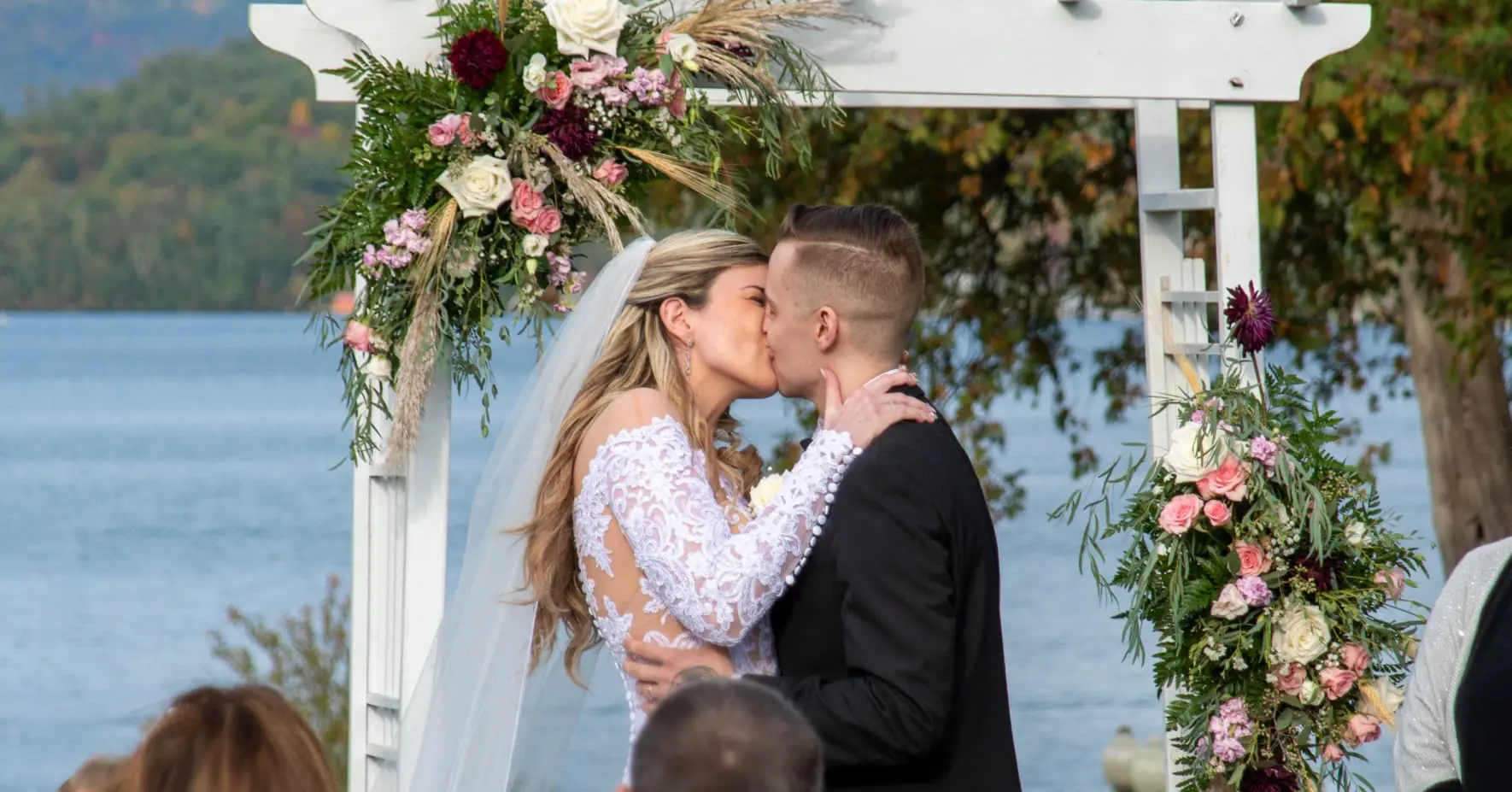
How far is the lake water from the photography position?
18.1 meters

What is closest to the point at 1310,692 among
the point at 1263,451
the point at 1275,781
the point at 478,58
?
the point at 1275,781

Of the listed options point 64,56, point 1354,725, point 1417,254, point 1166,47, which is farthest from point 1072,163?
point 64,56

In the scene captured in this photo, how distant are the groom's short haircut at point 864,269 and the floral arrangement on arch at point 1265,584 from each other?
1211 millimetres

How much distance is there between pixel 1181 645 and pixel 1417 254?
7.33m

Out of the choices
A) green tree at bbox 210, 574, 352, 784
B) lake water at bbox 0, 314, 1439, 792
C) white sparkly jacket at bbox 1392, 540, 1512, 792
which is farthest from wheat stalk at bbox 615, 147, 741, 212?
green tree at bbox 210, 574, 352, 784

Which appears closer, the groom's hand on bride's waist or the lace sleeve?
the lace sleeve

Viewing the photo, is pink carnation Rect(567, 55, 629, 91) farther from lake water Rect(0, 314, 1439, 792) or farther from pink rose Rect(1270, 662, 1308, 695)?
pink rose Rect(1270, 662, 1308, 695)

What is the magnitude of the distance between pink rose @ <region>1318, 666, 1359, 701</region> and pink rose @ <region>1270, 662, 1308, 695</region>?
1.6 inches

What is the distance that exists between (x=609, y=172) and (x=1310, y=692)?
6.83 ft

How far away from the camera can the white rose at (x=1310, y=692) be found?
431 centimetres

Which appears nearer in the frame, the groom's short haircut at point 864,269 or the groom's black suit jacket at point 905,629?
the groom's black suit jacket at point 905,629

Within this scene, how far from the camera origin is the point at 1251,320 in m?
4.43

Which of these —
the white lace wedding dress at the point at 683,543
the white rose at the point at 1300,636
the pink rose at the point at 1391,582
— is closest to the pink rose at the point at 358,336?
the white lace wedding dress at the point at 683,543

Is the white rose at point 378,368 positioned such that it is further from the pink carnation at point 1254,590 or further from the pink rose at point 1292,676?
the pink rose at point 1292,676
